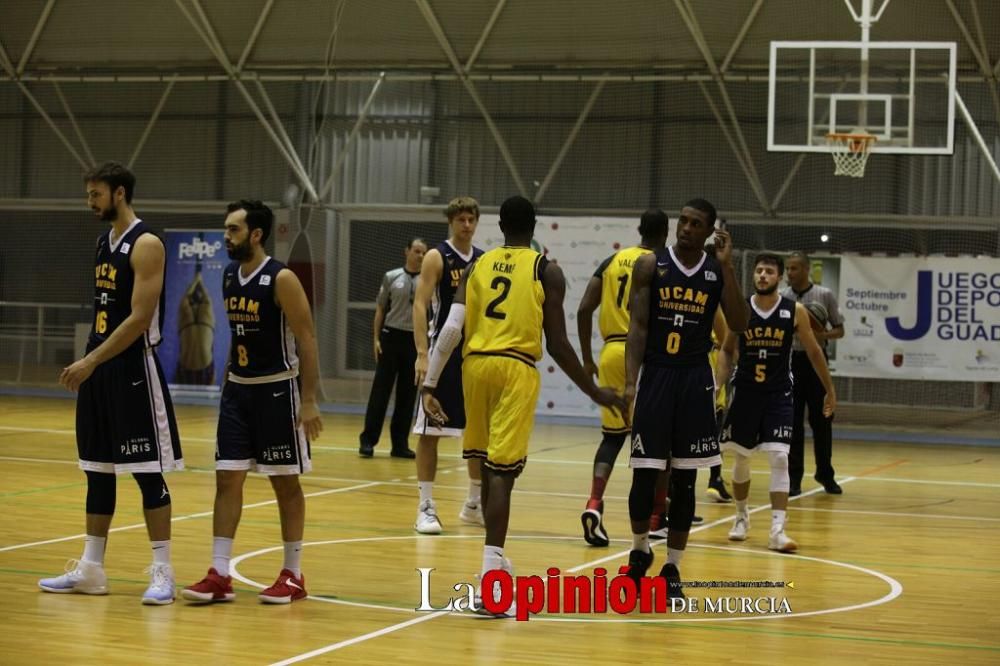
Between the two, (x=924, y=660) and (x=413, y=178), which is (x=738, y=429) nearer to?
(x=924, y=660)

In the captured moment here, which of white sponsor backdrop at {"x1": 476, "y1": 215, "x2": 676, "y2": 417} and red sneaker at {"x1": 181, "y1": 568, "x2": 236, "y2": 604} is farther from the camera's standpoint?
white sponsor backdrop at {"x1": 476, "y1": 215, "x2": 676, "y2": 417}

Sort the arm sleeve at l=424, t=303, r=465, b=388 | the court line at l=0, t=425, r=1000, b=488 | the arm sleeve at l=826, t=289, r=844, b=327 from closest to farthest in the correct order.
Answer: the arm sleeve at l=424, t=303, r=465, b=388
the arm sleeve at l=826, t=289, r=844, b=327
the court line at l=0, t=425, r=1000, b=488

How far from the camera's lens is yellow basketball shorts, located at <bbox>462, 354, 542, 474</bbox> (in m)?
6.69

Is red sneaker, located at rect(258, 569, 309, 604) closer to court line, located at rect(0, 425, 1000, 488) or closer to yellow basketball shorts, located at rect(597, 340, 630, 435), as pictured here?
yellow basketball shorts, located at rect(597, 340, 630, 435)

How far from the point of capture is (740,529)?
30.6ft

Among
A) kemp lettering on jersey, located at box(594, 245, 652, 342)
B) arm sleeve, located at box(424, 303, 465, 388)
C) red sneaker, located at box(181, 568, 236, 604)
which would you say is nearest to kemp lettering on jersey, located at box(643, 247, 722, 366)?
arm sleeve, located at box(424, 303, 465, 388)

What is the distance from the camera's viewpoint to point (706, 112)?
22.3 metres

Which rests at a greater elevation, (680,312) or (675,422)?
(680,312)

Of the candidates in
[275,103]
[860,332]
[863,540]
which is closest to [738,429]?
[863,540]

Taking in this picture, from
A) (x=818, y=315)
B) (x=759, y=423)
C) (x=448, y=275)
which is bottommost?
(x=759, y=423)

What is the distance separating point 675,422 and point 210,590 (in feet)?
7.81

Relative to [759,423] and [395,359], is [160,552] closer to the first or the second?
[759,423]

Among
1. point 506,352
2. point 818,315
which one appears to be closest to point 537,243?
point 818,315

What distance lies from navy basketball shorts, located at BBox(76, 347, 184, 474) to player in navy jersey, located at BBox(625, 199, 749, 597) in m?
2.26
